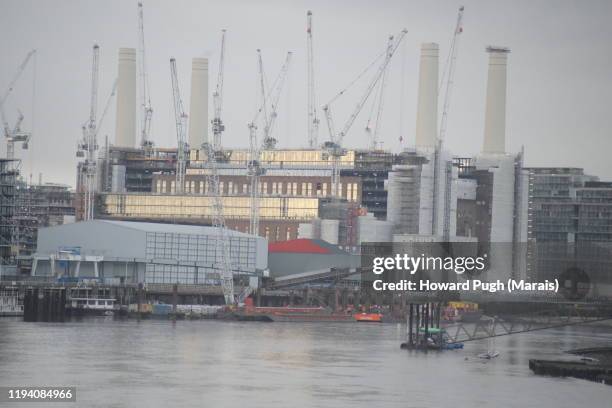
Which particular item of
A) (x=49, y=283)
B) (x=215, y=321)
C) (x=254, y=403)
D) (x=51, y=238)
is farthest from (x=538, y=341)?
(x=254, y=403)

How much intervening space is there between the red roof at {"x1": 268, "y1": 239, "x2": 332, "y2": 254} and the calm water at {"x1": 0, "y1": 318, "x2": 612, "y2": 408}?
189ft

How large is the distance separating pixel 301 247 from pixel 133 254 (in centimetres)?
2685

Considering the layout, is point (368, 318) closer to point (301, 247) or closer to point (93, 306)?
point (93, 306)

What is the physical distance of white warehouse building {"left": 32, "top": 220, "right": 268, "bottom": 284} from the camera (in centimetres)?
17062

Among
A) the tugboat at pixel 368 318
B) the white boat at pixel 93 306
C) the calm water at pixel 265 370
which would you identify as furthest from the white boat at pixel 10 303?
the tugboat at pixel 368 318

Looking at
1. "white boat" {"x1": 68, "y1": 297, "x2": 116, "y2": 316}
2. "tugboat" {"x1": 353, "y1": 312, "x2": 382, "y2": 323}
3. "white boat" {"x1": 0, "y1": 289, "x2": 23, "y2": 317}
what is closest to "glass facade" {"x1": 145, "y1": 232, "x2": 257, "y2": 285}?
"white boat" {"x1": 68, "y1": 297, "x2": 116, "y2": 316}

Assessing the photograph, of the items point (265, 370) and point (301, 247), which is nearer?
point (265, 370)

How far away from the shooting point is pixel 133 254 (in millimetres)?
174625

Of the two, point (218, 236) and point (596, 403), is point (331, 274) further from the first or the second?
point (596, 403)

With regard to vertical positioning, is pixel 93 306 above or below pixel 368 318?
above

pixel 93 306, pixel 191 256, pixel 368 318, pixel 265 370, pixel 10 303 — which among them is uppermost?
→ pixel 191 256

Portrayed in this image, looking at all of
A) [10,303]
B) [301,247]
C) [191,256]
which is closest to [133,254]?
[191,256]

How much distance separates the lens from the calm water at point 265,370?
86000 millimetres

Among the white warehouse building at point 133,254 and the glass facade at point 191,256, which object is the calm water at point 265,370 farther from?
the glass facade at point 191,256
